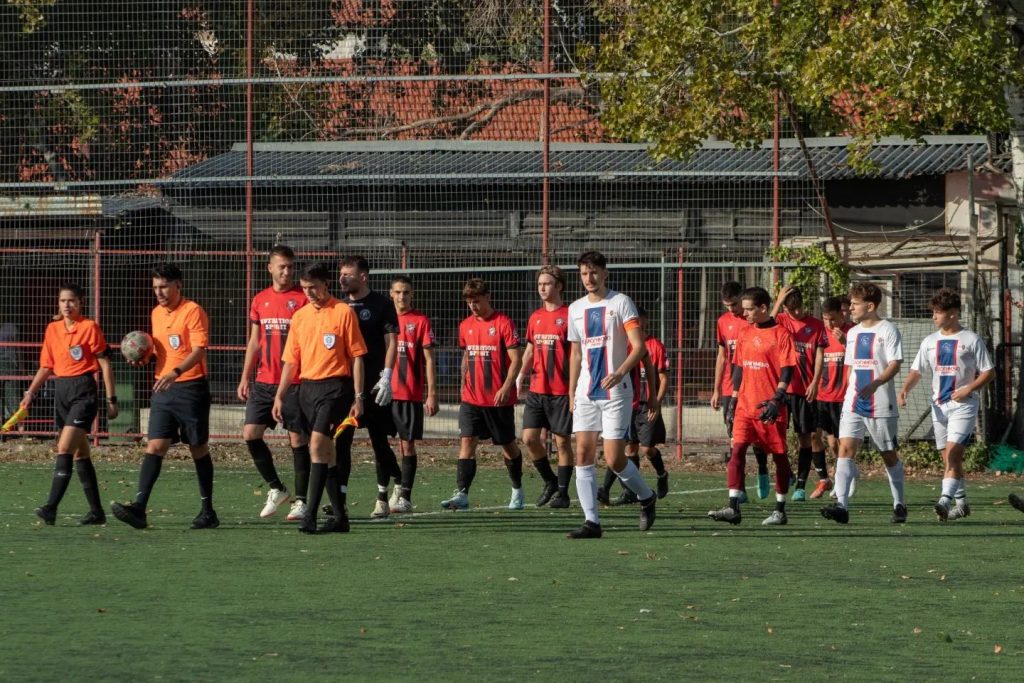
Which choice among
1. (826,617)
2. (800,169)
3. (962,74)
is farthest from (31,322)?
(826,617)

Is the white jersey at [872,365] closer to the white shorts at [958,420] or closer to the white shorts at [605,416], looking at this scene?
the white shorts at [958,420]

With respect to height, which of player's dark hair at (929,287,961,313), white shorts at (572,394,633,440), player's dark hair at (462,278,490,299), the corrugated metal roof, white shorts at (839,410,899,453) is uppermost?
the corrugated metal roof

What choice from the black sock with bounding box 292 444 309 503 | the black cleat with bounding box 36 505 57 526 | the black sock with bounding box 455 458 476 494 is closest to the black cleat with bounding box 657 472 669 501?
the black sock with bounding box 455 458 476 494

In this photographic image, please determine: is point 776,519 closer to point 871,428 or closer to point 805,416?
point 871,428

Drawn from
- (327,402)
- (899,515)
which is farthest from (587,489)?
(899,515)

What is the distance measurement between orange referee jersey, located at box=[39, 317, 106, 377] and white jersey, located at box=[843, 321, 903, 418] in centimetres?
577

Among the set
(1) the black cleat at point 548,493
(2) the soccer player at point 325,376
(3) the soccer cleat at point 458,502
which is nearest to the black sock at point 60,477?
(2) the soccer player at point 325,376

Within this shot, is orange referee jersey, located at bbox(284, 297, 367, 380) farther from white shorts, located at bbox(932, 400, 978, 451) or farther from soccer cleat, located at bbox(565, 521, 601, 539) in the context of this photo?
white shorts, located at bbox(932, 400, 978, 451)

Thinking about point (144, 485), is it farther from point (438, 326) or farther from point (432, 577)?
point (438, 326)

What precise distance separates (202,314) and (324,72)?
476 inches

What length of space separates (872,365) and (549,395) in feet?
9.11

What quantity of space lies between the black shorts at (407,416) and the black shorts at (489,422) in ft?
1.41

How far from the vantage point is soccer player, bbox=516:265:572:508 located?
1408 centimetres

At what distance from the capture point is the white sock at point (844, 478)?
502 inches
